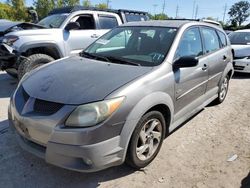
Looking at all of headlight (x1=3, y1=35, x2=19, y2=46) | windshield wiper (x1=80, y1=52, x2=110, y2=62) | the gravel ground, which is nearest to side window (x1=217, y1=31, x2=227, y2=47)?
the gravel ground

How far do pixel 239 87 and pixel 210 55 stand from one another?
2978mm

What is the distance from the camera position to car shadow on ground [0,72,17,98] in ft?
18.7

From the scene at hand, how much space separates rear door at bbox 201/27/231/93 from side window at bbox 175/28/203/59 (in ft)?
0.73

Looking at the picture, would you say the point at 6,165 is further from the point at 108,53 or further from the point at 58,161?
the point at 108,53

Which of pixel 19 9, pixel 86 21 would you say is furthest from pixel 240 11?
pixel 86 21

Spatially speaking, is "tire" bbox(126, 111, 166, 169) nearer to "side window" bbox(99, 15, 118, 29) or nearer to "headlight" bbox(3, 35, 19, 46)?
"headlight" bbox(3, 35, 19, 46)

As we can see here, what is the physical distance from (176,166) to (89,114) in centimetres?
136

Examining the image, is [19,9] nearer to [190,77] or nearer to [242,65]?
[242,65]

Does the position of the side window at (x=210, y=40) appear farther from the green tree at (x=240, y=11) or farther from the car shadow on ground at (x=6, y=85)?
the green tree at (x=240, y=11)

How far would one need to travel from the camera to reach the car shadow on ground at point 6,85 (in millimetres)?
5699

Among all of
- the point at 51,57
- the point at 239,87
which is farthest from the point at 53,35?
the point at 239,87

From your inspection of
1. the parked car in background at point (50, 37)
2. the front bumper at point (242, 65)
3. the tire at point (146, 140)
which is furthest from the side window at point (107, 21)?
the tire at point (146, 140)

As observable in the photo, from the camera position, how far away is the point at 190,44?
3.90m

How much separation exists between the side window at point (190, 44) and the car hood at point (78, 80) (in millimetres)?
746
